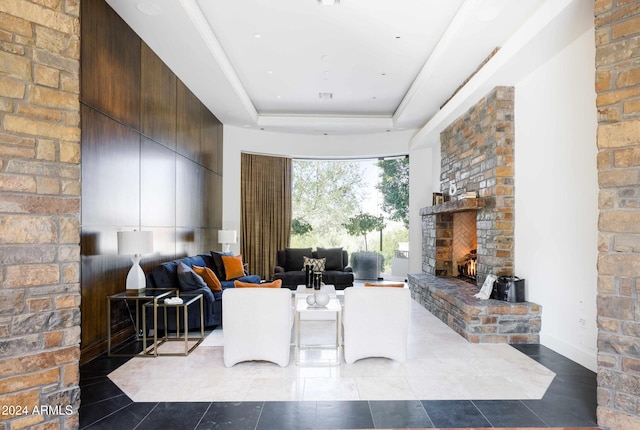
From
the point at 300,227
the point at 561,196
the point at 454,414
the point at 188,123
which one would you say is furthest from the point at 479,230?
the point at 300,227

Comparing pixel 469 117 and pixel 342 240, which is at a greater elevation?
pixel 469 117

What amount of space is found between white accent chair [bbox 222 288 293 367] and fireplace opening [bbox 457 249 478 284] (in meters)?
3.55

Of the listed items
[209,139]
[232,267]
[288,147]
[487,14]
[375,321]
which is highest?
[487,14]

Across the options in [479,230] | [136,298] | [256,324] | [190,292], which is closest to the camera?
[256,324]

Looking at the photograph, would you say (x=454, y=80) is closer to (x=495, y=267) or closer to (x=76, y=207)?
(x=495, y=267)

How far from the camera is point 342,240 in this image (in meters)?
9.30

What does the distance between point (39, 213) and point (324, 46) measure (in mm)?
3783

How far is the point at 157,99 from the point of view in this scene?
4.70m

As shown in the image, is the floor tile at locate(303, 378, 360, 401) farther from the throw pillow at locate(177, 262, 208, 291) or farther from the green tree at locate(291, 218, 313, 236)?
the green tree at locate(291, 218, 313, 236)

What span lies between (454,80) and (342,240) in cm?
498

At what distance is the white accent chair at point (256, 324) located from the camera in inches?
125

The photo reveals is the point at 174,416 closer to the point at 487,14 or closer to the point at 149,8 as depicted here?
the point at 149,8

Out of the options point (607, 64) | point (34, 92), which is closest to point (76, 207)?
point (34, 92)

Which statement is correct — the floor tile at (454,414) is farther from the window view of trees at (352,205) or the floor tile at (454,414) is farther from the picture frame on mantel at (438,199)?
the window view of trees at (352,205)
